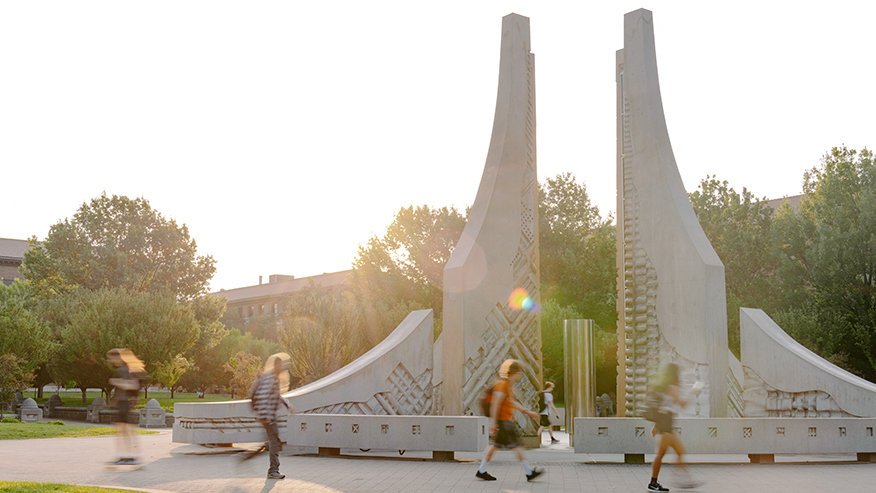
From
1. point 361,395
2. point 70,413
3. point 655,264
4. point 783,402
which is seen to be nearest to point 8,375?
point 70,413

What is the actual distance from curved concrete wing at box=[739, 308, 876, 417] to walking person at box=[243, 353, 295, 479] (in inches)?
459

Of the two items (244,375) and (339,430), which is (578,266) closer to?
(244,375)

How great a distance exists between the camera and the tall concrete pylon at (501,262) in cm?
1513

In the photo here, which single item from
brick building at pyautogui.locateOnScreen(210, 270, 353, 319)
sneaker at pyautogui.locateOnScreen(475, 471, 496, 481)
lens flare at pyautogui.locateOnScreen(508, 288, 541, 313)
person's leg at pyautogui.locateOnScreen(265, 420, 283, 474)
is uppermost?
brick building at pyautogui.locateOnScreen(210, 270, 353, 319)

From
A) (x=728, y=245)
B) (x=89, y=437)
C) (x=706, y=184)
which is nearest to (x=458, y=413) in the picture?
(x=89, y=437)

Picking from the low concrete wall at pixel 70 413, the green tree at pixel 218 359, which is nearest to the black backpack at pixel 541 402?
the low concrete wall at pixel 70 413

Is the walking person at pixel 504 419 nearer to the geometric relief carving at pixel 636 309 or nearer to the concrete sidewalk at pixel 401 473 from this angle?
the concrete sidewalk at pixel 401 473

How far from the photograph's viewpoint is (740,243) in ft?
138

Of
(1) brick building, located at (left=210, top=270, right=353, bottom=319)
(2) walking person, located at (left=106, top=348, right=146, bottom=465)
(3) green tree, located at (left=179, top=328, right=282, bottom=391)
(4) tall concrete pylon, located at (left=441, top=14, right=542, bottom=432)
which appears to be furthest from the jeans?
(1) brick building, located at (left=210, top=270, right=353, bottom=319)

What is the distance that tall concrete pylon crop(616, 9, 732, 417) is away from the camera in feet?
47.8

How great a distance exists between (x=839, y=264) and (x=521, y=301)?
81.2 ft

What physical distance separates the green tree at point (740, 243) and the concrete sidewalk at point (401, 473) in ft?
96.2

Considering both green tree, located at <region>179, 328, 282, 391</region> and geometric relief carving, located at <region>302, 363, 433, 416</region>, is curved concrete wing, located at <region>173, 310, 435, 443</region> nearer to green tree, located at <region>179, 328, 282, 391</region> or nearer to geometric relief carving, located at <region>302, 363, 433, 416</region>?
geometric relief carving, located at <region>302, 363, 433, 416</region>

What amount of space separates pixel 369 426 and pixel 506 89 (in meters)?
9.36
